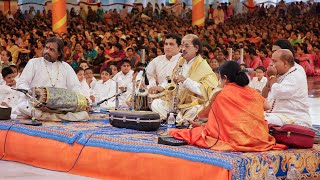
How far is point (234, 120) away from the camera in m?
5.50

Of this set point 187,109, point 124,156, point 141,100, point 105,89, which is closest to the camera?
point 124,156

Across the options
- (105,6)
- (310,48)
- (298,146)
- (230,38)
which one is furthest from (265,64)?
(105,6)

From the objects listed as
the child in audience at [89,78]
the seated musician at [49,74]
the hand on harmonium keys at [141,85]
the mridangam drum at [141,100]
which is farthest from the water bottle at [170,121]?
the child in audience at [89,78]

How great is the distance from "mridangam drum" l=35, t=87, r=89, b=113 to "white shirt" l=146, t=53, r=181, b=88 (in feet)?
3.02

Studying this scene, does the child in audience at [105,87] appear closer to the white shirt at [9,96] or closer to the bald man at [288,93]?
the white shirt at [9,96]

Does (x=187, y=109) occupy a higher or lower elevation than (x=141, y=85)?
lower

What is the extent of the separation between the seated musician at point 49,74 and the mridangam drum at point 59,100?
30mm

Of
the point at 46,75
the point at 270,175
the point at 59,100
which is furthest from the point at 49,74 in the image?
the point at 270,175

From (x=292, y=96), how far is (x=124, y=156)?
Result: 1.49 meters

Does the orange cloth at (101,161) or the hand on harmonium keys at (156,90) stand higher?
the hand on harmonium keys at (156,90)

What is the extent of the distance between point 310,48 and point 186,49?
980 cm

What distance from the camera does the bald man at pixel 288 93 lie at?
6.01 metres

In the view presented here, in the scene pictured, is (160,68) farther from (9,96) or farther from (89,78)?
(89,78)

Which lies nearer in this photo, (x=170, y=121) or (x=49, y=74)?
(x=170, y=121)
